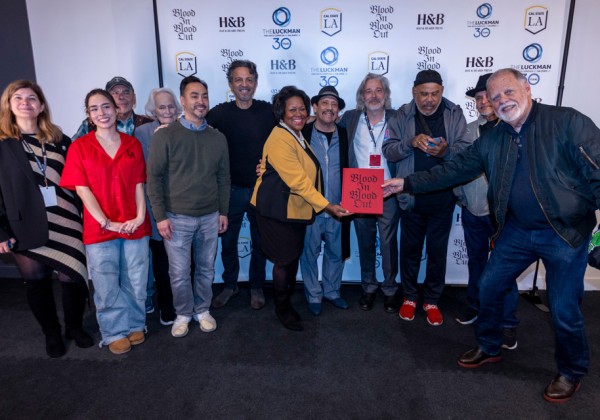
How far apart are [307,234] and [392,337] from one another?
1.15 meters

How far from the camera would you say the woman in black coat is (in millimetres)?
2758

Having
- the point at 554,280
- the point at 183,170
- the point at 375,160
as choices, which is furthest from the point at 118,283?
the point at 554,280

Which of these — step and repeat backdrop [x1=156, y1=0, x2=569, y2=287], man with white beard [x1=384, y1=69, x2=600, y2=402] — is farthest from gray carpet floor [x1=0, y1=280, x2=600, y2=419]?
step and repeat backdrop [x1=156, y1=0, x2=569, y2=287]

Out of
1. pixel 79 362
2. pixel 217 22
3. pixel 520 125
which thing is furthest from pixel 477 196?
pixel 79 362

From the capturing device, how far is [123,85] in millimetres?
3385

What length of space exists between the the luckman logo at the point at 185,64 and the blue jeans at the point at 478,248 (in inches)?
123

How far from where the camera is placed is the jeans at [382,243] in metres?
3.64

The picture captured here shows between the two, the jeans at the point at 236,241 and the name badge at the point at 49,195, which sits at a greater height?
the name badge at the point at 49,195

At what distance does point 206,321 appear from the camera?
3.50m

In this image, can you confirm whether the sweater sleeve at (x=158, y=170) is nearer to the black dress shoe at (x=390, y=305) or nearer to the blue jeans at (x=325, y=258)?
the blue jeans at (x=325, y=258)

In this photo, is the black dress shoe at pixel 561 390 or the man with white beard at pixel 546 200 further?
the black dress shoe at pixel 561 390

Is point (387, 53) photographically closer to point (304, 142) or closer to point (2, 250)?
point (304, 142)

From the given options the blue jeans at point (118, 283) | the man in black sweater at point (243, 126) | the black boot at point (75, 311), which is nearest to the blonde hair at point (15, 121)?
the blue jeans at point (118, 283)

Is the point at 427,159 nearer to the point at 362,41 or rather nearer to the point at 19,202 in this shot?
the point at 362,41
